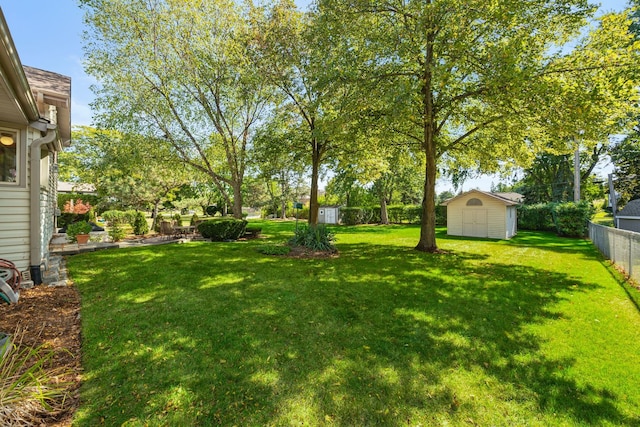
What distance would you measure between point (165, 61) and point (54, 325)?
39.6ft

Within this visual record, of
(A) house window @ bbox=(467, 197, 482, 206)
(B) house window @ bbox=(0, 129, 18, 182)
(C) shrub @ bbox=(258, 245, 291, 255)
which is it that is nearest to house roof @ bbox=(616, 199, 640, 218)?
(A) house window @ bbox=(467, 197, 482, 206)

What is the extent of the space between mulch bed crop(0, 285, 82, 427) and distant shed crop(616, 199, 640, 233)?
69.5ft

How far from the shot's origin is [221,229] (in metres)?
12.8

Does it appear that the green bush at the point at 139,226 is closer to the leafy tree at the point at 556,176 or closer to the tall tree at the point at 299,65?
the tall tree at the point at 299,65

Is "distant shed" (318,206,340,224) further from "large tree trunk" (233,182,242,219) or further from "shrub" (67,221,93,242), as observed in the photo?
"shrub" (67,221,93,242)

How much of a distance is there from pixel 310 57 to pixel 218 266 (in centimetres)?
867

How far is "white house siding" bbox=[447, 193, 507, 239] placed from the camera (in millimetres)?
15672

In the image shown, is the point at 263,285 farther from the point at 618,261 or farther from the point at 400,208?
the point at 400,208

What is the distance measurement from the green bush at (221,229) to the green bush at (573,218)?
18.2 meters

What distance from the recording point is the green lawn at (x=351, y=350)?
2482mm

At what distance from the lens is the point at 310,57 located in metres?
11.1

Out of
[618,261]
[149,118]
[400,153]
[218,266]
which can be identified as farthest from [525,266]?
[149,118]

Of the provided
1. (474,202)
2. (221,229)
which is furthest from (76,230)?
(474,202)

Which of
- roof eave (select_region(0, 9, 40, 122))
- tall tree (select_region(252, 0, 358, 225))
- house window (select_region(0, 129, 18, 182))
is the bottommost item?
house window (select_region(0, 129, 18, 182))
